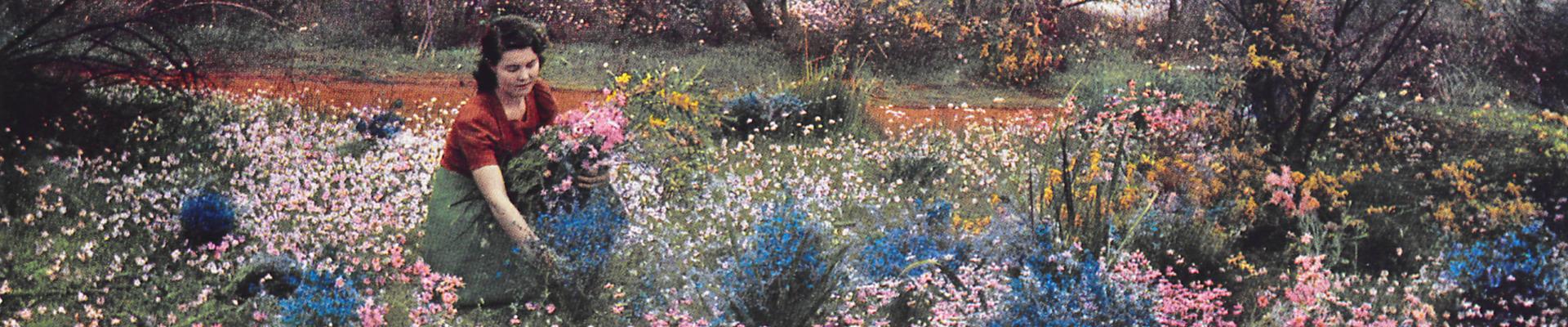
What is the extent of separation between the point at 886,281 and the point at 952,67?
7.99 metres

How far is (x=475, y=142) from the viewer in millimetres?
4250

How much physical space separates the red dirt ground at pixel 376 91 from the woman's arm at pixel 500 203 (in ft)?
9.61

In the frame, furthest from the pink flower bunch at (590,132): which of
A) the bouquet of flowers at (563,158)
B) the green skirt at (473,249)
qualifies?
the green skirt at (473,249)

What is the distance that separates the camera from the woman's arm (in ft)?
14.0

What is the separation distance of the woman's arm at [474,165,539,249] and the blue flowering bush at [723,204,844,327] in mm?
822

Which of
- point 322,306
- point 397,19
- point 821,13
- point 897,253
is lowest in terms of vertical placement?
point 821,13

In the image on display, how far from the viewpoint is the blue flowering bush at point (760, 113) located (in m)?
7.93

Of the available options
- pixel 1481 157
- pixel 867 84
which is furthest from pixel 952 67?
pixel 1481 157

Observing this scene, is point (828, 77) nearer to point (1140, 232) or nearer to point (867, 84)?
point (867, 84)

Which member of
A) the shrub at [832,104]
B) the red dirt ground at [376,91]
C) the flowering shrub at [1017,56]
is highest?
the red dirt ground at [376,91]

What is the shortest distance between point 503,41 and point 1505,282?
13.2 ft

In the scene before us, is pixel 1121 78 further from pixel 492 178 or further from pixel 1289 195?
pixel 492 178

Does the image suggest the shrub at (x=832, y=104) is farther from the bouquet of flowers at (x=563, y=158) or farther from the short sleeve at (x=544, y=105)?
the bouquet of flowers at (x=563, y=158)

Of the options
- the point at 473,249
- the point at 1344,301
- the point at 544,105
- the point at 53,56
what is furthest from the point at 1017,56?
the point at 53,56
